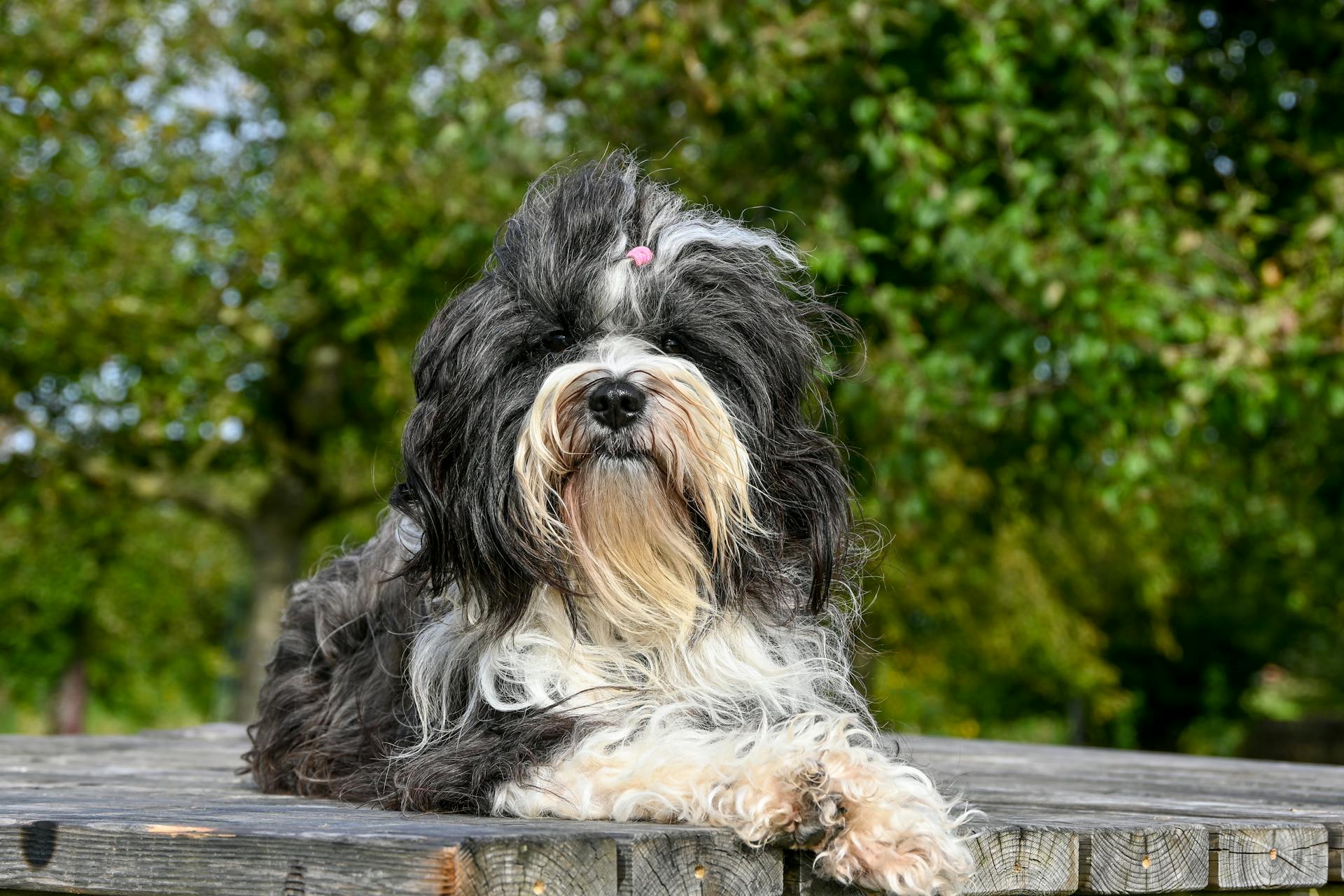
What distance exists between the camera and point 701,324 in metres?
3.00

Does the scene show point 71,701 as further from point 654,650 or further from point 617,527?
point 617,527

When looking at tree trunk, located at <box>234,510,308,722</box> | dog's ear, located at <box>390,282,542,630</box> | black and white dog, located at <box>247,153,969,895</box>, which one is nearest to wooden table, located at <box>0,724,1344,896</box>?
black and white dog, located at <box>247,153,969,895</box>

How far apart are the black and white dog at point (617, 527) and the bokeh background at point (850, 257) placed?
569mm

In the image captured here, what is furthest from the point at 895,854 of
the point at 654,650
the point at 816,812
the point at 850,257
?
the point at 850,257

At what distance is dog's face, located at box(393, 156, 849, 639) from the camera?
2867 mm

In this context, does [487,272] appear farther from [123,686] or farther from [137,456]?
[123,686]

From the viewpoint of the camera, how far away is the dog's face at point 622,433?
9.41ft

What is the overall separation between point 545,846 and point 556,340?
1.14 meters

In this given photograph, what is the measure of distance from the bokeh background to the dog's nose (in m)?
1.02

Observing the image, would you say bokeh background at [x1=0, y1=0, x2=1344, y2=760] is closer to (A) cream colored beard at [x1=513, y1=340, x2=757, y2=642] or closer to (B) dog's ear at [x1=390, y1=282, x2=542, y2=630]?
(A) cream colored beard at [x1=513, y1=340, x2=757, y2=642]

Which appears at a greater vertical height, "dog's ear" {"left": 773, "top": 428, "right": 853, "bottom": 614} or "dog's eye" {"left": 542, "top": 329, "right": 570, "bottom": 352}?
"dog's eye" {"left": 542, "top": 329, "right": 570, "bottom": 352}

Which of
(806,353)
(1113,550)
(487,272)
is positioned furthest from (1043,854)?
(1113,550)

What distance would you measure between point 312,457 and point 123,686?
1323 cm

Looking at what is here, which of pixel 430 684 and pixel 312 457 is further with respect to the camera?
pixel 312 457
